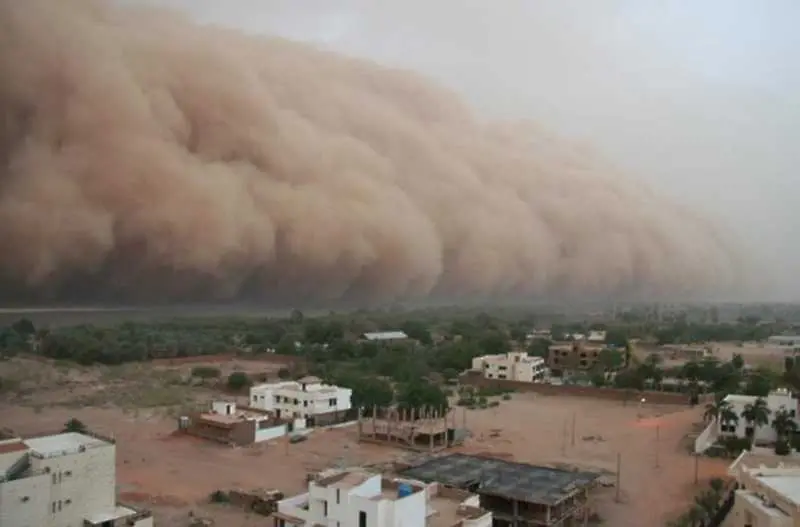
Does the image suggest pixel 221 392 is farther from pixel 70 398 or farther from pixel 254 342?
pixel 254 342

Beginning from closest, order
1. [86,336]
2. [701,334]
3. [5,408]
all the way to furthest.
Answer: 1. [5,408]
2. [86,336]
3. [701,334]

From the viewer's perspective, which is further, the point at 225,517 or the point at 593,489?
the point at 593,489

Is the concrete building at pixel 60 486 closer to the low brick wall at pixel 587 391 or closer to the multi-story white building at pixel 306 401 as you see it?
the multi-story white building at pixel 306 401

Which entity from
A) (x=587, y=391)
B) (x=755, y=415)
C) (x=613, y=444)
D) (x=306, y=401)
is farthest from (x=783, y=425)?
(x=306, y=401)

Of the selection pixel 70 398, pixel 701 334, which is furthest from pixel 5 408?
pixel 701 334

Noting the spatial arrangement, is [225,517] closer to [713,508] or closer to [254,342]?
[713,508]

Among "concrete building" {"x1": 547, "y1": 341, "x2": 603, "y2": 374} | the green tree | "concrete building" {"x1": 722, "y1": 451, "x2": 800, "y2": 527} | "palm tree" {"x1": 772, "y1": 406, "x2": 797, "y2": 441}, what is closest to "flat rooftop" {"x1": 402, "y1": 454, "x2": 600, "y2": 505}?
"concrete building" {"x1": 722, "y1": 451, "x2": 800, "y2": 527}

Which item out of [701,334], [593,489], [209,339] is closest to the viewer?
[593,489]

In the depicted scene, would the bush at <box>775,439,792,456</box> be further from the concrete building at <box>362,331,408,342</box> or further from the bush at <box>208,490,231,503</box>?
the concrete building at <box>362,331,408,342</box>
